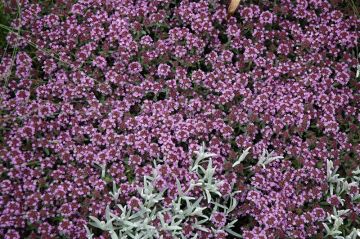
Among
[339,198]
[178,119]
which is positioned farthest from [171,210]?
[339,198]

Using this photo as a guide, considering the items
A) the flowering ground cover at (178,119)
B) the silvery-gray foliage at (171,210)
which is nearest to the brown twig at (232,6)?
the flowering ground cover at (178,119)

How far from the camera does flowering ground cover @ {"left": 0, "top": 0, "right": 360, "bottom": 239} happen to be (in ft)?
10.7

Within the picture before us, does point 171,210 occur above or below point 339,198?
below

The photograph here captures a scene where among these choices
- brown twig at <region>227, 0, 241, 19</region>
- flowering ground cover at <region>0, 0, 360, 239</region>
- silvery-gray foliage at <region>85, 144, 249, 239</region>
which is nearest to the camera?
silvery-gray foliage at <region>85, 144, 249, 239</region>

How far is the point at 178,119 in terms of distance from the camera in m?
3.54

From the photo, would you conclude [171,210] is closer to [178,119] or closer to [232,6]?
[178,119]

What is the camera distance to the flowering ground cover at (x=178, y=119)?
3.27 meters

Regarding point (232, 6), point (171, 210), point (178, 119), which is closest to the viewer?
point (171, 210)

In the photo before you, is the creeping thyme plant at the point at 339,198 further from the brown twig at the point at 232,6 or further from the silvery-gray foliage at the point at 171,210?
the brown twig at the point at 232,6

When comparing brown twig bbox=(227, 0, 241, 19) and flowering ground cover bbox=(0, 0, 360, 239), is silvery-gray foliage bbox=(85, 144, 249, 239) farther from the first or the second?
brown twig bbox=(227, 0, 241, 19)

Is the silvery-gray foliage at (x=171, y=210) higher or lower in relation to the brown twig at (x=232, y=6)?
lower

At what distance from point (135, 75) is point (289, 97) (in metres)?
1.11

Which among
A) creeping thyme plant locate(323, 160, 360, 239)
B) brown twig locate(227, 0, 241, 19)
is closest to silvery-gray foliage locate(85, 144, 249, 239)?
creeping thyme plant locate(323, 160, 360, 239)

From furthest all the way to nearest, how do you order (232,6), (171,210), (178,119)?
(232,6), (178,119), (171,210)
